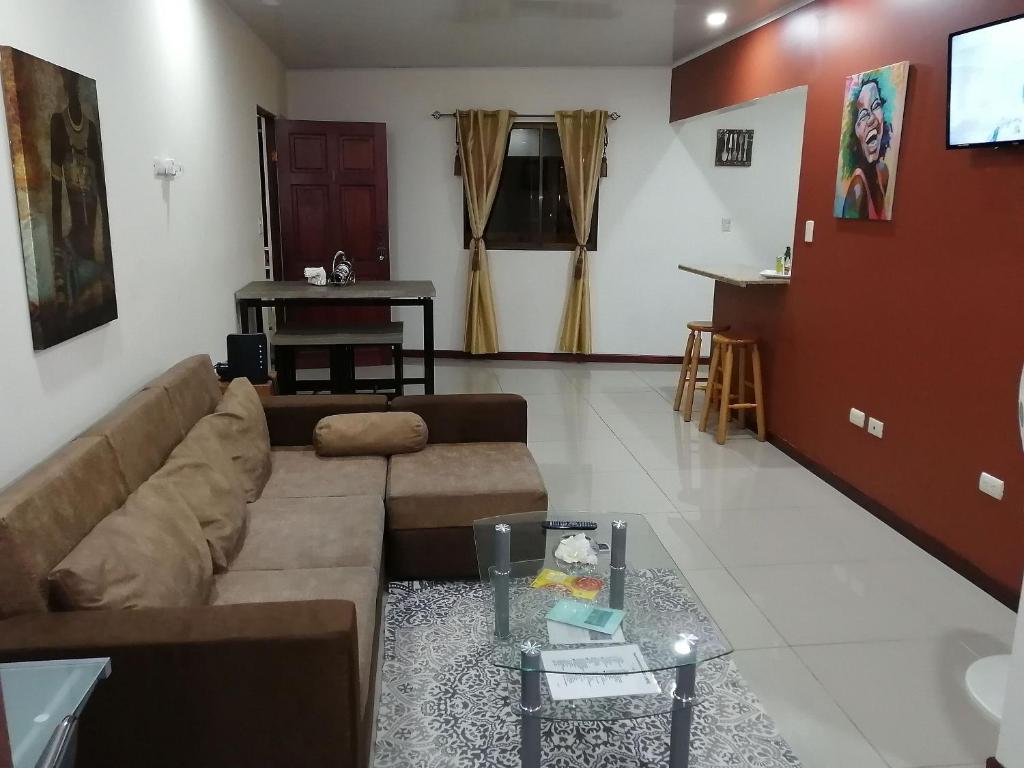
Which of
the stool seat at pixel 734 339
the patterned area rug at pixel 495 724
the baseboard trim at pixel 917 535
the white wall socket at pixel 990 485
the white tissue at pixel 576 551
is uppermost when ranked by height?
the stool seat at pixel 734 339

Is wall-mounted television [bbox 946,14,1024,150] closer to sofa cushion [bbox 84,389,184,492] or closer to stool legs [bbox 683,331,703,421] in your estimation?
stool legs [bbox 683,331,703,421]

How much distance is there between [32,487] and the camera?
177cm

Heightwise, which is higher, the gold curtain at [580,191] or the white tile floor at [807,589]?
the gold curtain at [580,191]

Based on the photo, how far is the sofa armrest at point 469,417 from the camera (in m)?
3.50

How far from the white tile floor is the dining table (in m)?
1.02

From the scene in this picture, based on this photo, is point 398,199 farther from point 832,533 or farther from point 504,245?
point 832,533

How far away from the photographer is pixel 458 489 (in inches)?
117

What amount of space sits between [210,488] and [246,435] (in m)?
0.55

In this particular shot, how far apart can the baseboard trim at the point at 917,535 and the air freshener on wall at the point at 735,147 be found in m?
3.09

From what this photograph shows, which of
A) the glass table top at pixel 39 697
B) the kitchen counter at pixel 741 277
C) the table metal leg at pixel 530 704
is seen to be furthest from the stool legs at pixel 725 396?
Answer: the glass table top at pixel 39 697

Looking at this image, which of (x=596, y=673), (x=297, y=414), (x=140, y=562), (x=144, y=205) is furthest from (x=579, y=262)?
(x=140, y=562)

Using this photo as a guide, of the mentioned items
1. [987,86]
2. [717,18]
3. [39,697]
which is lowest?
[39,697]

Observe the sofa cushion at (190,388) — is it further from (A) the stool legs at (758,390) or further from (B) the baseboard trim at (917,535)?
(A) the stool legs at (758,390)

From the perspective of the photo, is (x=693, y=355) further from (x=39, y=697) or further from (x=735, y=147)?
(x=39, y=697)
